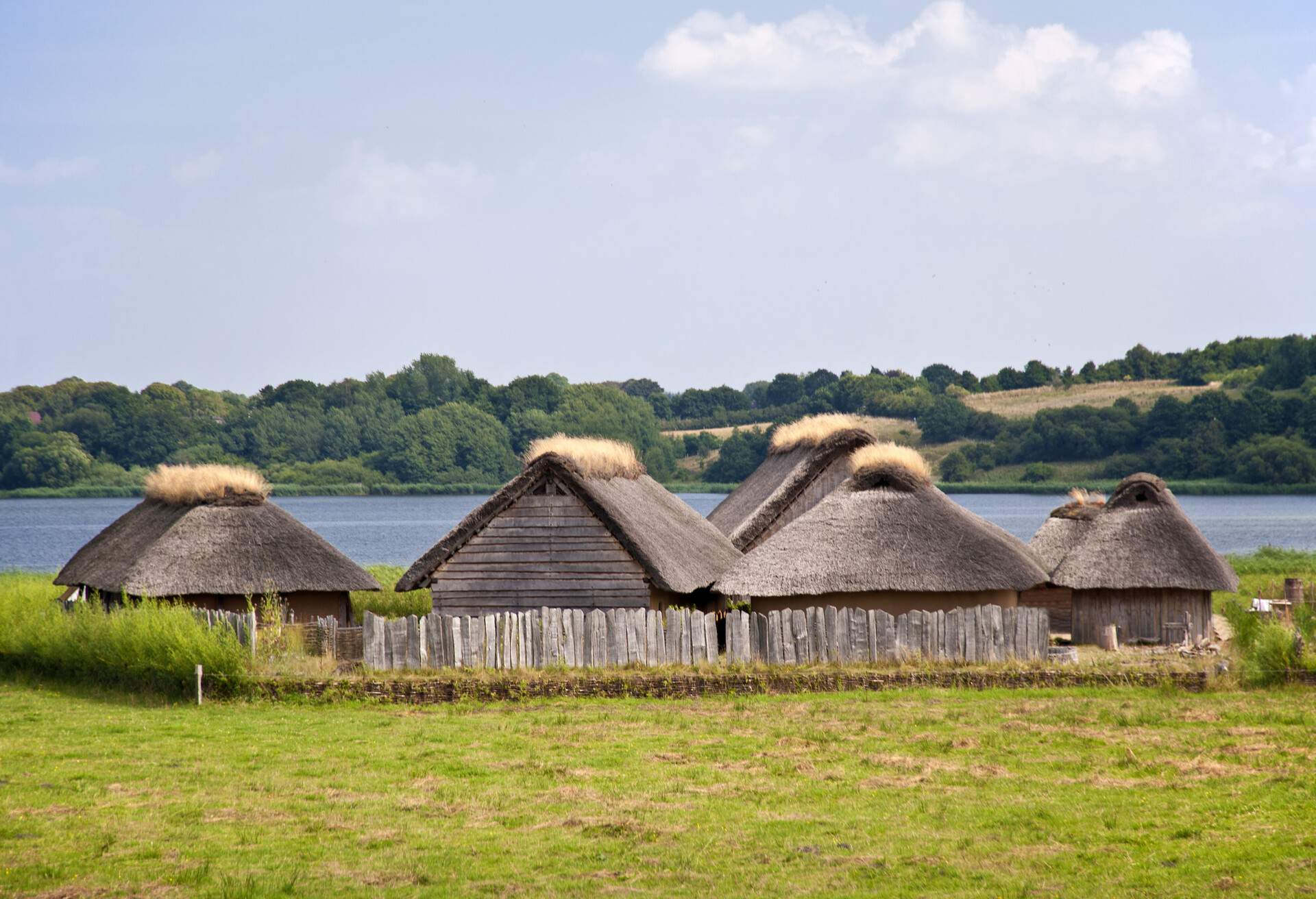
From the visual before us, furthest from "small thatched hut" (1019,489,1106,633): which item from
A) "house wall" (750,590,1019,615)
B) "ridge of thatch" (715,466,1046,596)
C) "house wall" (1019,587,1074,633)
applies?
"house wall" (750,590,1019,615)

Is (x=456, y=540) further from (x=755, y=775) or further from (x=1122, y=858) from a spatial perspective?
(x=1122, y=858)

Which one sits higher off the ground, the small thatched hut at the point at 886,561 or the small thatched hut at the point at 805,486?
the small thatched hut at the point at 805,486

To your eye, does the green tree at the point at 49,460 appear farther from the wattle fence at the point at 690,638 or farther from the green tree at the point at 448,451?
the wattle fence at the point at 690,638

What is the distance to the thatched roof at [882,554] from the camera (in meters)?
24.2

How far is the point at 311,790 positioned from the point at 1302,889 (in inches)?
377

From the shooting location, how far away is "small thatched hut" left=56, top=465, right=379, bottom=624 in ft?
85.9

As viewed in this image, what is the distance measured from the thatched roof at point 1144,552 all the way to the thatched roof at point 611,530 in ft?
22.5

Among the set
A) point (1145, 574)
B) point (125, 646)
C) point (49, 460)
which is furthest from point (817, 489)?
point (49, 460)

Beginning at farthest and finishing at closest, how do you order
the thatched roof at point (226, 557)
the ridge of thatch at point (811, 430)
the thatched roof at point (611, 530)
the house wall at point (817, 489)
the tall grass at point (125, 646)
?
the ridge of thatch at point (811, 430) < the house wall at point (817, 489) < the thatched roof at point (226, 557) < the thatched roof at point (611, 530) < the tall grass at point (125, 646)

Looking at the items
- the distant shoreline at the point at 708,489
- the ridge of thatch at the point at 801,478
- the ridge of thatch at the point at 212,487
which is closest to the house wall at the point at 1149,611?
the ridge of thatch at the point at 801,478

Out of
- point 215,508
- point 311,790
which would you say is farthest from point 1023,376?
point 311,790

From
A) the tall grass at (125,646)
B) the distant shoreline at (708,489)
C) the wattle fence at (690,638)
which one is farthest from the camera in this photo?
the distant shoreline at (708,489)

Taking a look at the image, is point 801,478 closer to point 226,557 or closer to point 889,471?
point 889,471

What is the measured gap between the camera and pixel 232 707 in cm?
2130
